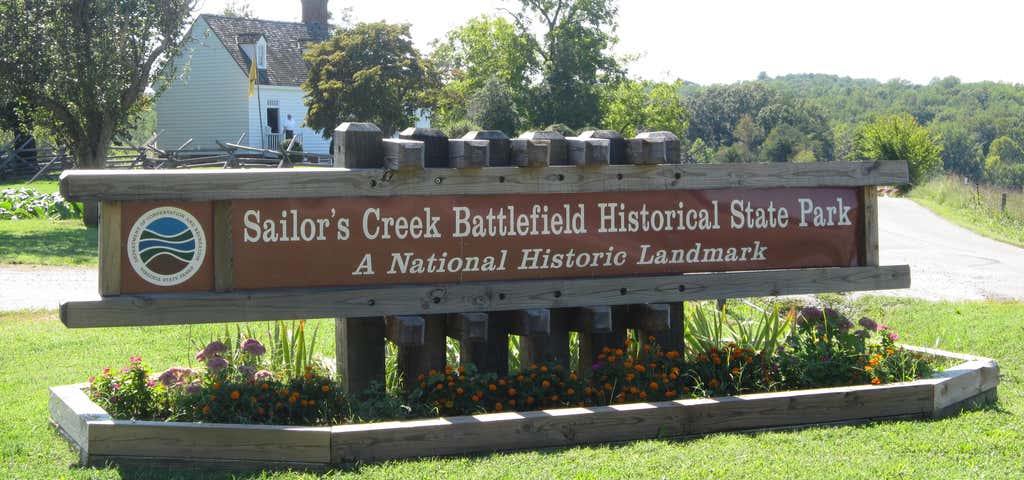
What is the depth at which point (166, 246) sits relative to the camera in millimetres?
5066

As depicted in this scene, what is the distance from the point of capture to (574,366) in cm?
654

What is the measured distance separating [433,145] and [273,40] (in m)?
47.8

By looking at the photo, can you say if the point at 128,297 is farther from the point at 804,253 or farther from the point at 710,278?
the point at 804,253

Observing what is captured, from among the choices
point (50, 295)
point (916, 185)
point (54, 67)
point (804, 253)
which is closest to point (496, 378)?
point (804, 253)

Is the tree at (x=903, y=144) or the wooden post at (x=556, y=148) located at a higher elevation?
the tree at (x=903, y=144)

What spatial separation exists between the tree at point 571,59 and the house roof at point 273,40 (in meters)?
10.8

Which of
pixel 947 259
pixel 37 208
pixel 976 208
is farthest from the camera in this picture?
pixel 976 208

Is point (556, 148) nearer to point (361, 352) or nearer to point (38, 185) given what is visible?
point (361, 352)

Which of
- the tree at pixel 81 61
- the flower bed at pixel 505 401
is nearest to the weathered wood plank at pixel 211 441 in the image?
the flower bed at pixel 505 401

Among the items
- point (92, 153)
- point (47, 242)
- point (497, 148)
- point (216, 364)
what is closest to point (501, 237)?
point (497, 148)

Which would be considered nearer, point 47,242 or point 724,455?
point 724,455

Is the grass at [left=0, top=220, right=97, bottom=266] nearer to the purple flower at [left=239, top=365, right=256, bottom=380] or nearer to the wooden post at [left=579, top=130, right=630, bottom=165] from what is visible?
the purple flower at [left=239, top=365, right=256, bottom=380]

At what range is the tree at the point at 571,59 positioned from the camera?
49.5 meters

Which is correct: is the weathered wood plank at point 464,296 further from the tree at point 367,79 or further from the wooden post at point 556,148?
the tree at point 367,79
